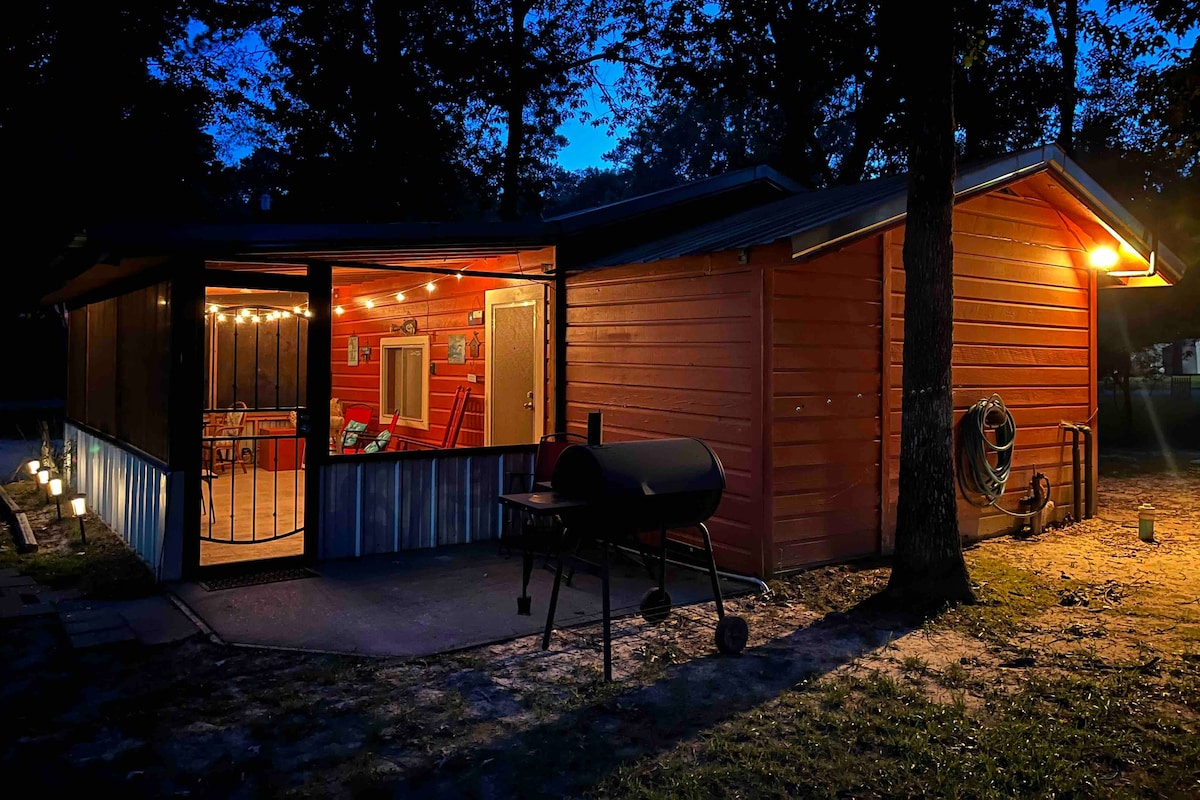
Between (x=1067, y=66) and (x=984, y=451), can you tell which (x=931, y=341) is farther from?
(x=1067, y=66)

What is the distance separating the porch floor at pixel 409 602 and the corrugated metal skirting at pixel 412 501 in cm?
21

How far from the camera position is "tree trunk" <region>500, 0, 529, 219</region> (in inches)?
856

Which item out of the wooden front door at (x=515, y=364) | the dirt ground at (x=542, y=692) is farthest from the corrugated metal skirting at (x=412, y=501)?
the dirt ground at (x=542, y=692)

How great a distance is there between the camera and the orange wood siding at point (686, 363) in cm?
623

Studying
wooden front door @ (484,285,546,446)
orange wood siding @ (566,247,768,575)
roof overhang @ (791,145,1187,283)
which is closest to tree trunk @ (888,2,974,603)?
roof overhang @ (791,145,1187,283)

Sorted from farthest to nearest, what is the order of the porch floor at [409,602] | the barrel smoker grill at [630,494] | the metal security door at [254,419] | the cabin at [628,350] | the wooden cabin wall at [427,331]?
the wooden cabin wall at [427,331] < the metal security door at [254,419] < the cabin at [628,350] < the porch floor at [409,602] < the barrel smoker grill at [630,494]

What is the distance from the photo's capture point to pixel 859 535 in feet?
22.5

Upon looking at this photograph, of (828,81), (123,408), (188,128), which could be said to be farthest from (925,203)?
(188,128)

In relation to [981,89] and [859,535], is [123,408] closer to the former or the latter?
[859,535]

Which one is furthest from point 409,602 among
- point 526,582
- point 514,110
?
point 514,110

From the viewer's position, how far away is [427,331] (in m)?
11.0

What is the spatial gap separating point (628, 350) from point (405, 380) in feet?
16.7

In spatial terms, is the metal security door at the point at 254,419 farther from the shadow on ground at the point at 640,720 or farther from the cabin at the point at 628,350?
the shadow on ground at the point at 640,720

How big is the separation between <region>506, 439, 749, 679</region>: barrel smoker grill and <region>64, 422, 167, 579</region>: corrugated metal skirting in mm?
3316
